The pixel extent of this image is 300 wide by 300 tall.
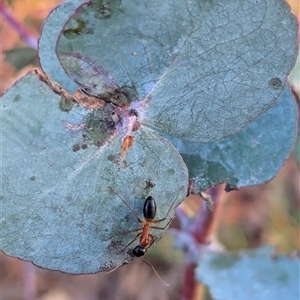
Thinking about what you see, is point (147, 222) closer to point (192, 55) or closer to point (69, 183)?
point (69, 183)

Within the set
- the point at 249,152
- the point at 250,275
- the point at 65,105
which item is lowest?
the point at 250,275

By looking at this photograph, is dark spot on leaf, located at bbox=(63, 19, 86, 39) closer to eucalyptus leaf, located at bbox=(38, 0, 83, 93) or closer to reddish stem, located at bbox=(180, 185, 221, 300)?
eucalyptus leaf, located at bbox=(38, 0, 83, 93)

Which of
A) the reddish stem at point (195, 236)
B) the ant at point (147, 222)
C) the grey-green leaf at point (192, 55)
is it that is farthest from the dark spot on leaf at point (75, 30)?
the reddish stem at point (195, 236)

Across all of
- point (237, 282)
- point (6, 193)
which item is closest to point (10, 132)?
point (6, 193)

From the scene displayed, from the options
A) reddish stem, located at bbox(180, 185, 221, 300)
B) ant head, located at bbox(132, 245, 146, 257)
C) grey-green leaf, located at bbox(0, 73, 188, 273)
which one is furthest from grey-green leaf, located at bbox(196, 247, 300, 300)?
grey-green leaf, located at bbox(0, 73, 188, 273)

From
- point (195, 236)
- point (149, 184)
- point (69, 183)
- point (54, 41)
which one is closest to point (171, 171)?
point (149, 184)

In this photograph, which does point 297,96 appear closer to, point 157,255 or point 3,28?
point 157,255
